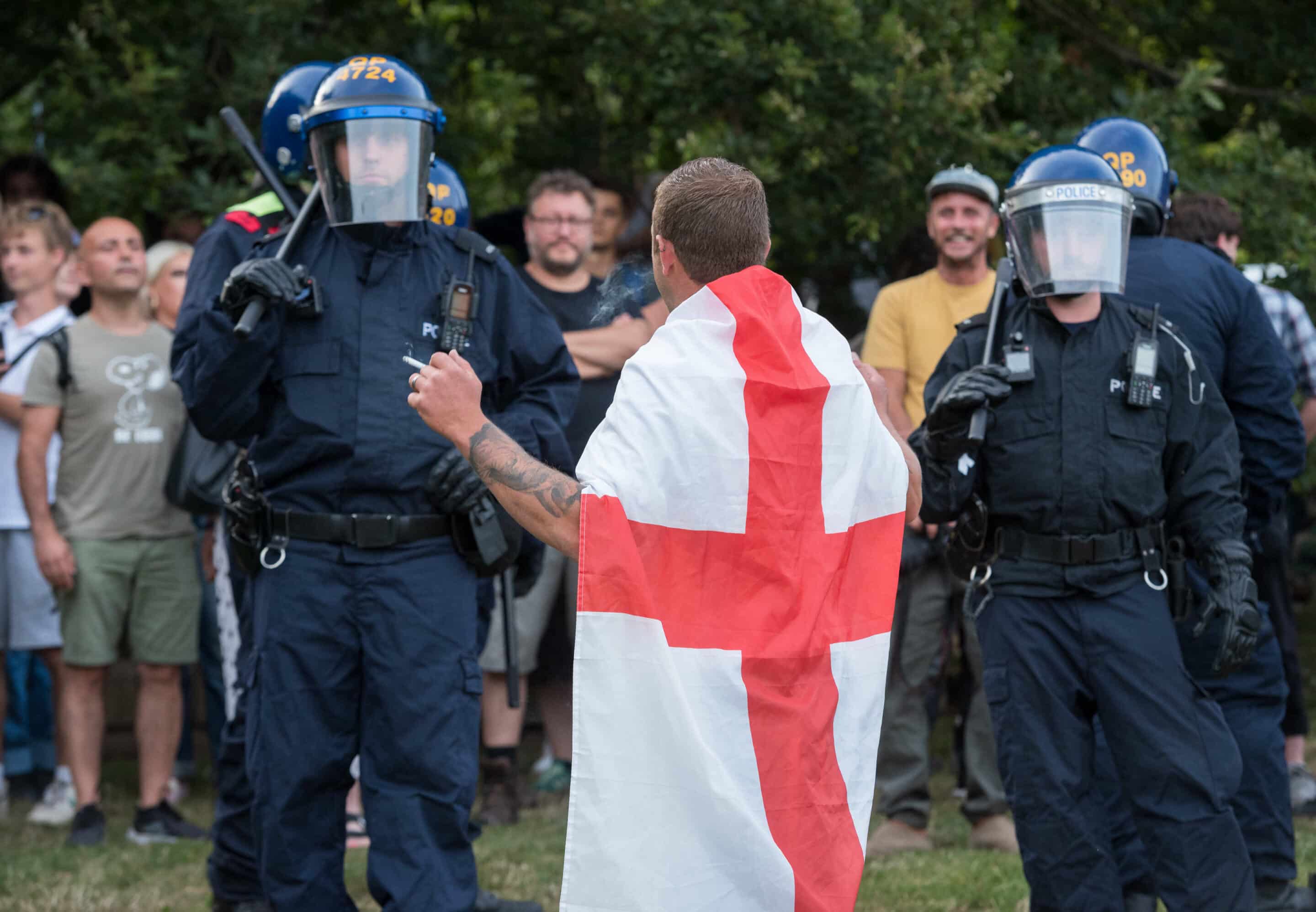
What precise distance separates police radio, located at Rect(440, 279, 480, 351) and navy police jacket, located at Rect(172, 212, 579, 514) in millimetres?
39

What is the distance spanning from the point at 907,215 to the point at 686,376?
5.34 metres

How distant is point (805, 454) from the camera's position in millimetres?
3082

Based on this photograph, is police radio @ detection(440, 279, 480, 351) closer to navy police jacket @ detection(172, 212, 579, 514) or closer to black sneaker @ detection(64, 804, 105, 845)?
navy police jacket @ detection(172, 212, 579, 514)

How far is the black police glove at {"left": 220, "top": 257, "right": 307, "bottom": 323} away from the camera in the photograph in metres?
4.16

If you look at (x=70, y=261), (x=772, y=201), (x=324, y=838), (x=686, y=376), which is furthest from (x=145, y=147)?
(x=686, y=376)

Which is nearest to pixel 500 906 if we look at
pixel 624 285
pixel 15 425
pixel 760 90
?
pixel 624 285

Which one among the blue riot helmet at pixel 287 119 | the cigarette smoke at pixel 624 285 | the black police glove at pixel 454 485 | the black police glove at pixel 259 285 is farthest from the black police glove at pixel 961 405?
the blue riot helmet at pixel 287 119

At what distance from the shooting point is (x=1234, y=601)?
4.44 metres

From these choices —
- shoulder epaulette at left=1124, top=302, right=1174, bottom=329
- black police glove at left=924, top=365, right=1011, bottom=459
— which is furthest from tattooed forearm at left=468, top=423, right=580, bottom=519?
shoulder epaulette at left=1124, top=302, right=1174, bottom=329

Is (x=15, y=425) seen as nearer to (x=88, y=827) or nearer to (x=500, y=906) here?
(x=88, y=827)

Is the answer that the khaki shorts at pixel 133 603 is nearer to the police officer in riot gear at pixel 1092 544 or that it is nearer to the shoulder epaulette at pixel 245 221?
the shoulder epaulette at pixel 245 221

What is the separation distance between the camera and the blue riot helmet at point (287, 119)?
534 cm

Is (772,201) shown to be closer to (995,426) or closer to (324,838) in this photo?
(995,426)

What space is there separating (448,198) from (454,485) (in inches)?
108
